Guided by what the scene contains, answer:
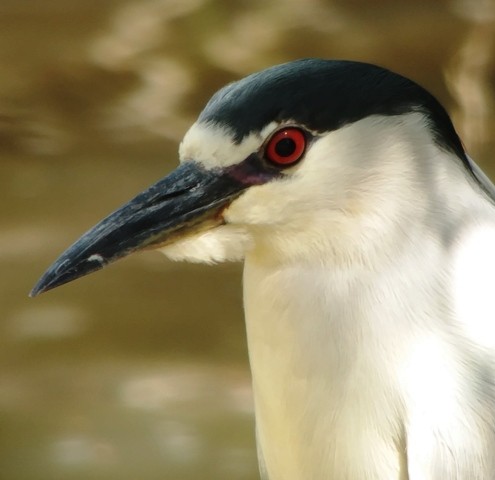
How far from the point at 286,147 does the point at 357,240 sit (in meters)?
0.14

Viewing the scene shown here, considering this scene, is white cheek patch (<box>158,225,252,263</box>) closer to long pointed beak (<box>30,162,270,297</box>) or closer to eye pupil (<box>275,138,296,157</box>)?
long pointed beak (<box>30,162,270,297</box>)

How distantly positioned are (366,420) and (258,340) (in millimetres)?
170

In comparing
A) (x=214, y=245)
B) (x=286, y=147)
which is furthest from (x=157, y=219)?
(x=286, y=147)

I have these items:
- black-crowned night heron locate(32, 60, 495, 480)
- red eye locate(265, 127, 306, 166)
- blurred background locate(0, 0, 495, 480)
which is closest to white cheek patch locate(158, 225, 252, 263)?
black-crowned night heron locate(32, 60, 495, 480)

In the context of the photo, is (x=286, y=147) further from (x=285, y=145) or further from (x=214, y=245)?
(x=214, y=245)

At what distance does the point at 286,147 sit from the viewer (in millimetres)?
1074

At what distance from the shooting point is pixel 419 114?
3.68ft

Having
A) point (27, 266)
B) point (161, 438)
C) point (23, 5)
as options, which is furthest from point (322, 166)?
point (23, 5)

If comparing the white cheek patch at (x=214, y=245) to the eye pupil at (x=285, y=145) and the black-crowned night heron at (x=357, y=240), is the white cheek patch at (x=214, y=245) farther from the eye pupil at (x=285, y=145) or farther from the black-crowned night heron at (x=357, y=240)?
the eye pupil at (x=285, y=145)

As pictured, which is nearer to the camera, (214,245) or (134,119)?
(214,245)

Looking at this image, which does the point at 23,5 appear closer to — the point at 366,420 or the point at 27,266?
the point at 27,266

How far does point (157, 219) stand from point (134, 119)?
147cm

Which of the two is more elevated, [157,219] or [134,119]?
[134,119]

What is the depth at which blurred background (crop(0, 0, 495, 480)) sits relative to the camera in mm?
2354
